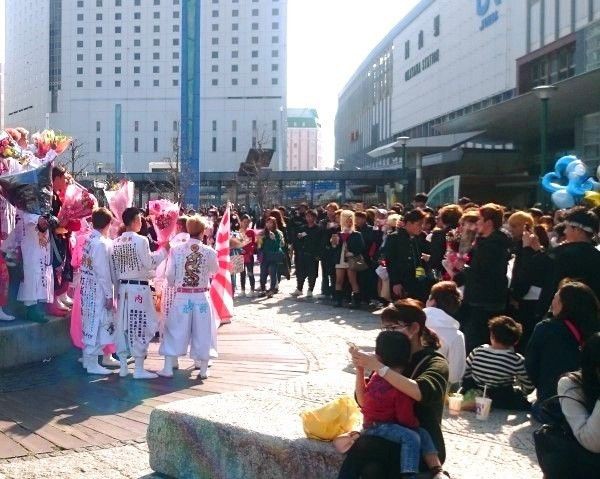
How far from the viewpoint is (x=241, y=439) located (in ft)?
17.9

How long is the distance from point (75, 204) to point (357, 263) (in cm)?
626

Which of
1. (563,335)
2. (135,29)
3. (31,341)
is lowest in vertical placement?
(31,341)

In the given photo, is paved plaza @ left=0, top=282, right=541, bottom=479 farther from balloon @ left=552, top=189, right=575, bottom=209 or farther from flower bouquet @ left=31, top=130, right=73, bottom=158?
balloon @ left=552, top=189, right=575, bottom=209

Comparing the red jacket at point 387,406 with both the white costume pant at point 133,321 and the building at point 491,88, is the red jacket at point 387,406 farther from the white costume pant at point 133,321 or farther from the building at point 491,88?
the building at point 491,88

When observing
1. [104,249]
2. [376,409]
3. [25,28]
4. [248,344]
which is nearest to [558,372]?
[376,409]

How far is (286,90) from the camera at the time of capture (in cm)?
11538

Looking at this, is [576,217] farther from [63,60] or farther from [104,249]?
[63,60]

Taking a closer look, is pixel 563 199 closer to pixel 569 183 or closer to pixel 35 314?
pixel 569 183

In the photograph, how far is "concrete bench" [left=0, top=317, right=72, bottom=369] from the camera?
30.7 ft

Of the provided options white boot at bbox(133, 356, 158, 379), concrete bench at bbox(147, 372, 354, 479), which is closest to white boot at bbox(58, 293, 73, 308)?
white boot at bbox(133, 356, 158, 379)

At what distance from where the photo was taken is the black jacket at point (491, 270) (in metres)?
8.03

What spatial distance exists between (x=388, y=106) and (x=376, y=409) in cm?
8176

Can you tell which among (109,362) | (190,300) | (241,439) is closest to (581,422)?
(241,439)

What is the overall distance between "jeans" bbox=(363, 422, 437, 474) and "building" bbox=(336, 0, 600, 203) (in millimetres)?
23014
